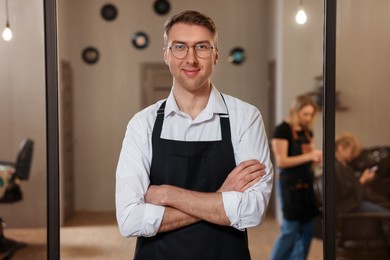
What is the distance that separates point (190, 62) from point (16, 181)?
3.01 ft

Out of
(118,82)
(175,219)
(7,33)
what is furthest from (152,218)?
(7,33)

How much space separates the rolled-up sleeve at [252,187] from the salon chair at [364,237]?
50 centimetres

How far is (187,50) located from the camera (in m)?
2.35

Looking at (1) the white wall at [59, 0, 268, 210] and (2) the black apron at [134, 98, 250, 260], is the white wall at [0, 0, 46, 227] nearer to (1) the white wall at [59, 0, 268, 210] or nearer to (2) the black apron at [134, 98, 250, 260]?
(1) the white wall at [59, 0, 268, 210]

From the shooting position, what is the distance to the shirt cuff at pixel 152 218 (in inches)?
87.4

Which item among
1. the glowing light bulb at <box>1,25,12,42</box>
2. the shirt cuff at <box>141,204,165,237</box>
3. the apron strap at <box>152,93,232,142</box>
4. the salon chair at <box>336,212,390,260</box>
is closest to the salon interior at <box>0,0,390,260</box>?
the glowing light bulb at <box>1,25,12,42</box>

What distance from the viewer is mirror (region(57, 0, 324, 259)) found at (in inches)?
97.0

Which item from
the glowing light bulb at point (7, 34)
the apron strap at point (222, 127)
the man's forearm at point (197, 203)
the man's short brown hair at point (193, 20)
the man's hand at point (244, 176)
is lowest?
the man's forearm at point (197, 203)

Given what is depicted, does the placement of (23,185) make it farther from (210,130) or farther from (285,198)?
(285,198)

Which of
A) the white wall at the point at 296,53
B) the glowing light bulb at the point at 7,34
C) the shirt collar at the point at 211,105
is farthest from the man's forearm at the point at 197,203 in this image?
the glowing light bulb at the point at 7,34

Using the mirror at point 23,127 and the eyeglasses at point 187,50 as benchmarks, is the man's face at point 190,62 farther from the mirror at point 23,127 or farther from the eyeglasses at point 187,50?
the mirror at point 23,127

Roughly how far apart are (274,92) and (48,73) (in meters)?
0.97

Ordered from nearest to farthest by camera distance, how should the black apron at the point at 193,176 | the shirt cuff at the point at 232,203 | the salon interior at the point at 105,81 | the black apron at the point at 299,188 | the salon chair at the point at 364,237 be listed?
the shirt cuff at the point at 232,203
the black apron at the point at 193,176
the salon interior at the point at 105,81
the black apron at the point at 299,188
the salon chair at the point at 364,237

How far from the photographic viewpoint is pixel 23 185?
98.3 inches
